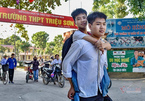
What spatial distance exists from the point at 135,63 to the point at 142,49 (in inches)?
59.4

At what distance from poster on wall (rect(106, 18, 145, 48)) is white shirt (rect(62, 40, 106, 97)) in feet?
39.1

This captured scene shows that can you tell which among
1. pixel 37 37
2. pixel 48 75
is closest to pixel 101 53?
pixel 48 75

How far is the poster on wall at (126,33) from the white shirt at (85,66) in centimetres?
1192

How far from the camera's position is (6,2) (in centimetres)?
1150

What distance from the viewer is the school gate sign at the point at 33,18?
969 cm

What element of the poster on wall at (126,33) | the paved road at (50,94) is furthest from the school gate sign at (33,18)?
the poster on wall at (126,33)

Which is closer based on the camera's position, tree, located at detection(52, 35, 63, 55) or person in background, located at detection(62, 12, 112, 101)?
person in background, located at detection(62, 12, 112, 101)

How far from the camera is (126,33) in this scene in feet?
44.5

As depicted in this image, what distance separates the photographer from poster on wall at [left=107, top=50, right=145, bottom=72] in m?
12.9

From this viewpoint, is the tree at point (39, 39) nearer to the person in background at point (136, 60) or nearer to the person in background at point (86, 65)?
the person in background at point (136, 60)

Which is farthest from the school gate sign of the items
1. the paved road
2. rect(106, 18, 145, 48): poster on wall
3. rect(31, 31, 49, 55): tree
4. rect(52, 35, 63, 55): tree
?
rect(31, 31, 49, 55): tree

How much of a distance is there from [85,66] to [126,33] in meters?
12.1

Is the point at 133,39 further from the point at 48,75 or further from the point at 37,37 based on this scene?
the point at 37,37

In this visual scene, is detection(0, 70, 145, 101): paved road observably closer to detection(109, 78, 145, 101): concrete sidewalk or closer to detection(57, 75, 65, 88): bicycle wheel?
detection(109, 78, 145, 101): concrete sidewalk
